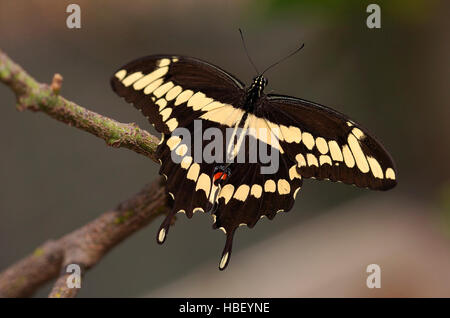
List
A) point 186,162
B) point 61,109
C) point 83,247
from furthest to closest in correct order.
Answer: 1. point 83,247
2. point 186,162
3. point 61,109

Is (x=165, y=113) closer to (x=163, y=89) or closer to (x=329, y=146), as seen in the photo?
(x=163, y=89)

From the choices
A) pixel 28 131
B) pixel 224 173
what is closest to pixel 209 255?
pixel 28 131

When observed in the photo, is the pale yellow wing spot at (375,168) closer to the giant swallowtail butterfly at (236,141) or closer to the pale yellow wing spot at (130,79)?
the giant swallowtail butterfly at (236,141)

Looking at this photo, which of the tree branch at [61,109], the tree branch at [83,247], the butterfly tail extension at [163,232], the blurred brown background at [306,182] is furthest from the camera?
the blurred brown background at [306,182]

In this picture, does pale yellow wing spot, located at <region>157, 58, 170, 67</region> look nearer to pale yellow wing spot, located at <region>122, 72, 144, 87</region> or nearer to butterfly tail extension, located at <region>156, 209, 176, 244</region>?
pale yellow wing spot, located at <region>122, 72, 144, 87</region>

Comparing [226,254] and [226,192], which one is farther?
[226,192]

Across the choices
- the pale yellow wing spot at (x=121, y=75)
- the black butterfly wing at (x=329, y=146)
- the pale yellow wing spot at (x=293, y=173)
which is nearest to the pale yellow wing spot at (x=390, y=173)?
the black butterfly wing at (x=329, y=146)

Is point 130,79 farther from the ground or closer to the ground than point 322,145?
farther from the ground

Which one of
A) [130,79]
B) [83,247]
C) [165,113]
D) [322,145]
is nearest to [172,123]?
[165,113]
